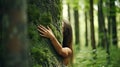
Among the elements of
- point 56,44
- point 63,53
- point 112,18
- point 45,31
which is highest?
point 112,18

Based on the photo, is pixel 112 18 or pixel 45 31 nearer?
pixel 45 31

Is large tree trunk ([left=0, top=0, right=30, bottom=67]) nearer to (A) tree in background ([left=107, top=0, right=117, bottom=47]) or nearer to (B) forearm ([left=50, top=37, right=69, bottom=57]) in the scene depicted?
(B) forearm ([left=50, top=37, right=69, bottom=57])

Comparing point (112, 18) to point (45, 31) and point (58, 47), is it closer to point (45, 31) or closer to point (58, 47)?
point (58, 47)

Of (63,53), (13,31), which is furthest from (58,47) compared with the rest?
(13,31)

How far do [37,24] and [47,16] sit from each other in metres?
0.19

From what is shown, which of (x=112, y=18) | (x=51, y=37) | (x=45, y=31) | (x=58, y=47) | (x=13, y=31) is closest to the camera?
(x=13, y=31)

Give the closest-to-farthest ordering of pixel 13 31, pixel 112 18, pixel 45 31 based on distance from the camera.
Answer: pixel 13 31 < pixel 45 31 < pixel 112 18

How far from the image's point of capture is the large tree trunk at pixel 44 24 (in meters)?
3.80

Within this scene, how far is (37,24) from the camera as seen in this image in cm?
388

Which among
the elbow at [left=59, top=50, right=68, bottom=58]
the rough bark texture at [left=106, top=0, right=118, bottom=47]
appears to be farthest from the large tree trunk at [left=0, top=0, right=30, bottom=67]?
the rough bark texture at [left=106, top=0, right=118, bottom=47]

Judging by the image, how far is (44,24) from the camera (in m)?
3.97

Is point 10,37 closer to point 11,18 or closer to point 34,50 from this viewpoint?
point 11,18

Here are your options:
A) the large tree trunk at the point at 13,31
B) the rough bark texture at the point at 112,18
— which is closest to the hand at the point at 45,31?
the large tree trunk at the point at 13,31

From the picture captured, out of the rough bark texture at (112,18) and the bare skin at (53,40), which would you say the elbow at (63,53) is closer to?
the bare skin at (53,40)
